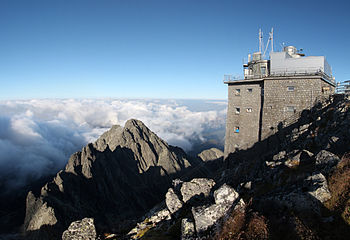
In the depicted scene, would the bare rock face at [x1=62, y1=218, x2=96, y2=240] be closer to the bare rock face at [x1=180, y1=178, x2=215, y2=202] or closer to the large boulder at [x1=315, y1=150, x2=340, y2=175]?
the bare rock face at [x1=180, y1=178, x2=215, y2=202]

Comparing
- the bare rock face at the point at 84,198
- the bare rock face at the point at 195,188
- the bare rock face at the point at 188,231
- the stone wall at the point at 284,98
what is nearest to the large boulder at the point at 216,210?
the bare rock face at the point at 188,231

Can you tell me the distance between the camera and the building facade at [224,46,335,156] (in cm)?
3400

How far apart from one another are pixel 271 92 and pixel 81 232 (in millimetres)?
34586

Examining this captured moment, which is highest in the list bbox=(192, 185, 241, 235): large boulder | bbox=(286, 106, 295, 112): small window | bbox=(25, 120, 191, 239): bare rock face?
bbox=(286, 106, 295, 112): small window

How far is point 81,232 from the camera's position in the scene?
21203 mm

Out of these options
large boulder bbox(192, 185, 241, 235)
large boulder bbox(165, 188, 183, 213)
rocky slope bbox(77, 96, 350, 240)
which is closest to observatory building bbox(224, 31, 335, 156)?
rocky slope bbox(77, 96, 350, 240)

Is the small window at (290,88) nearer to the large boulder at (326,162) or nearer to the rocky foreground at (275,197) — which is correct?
the rocky foreground at (275,197)

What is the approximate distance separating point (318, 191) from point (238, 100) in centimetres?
3156

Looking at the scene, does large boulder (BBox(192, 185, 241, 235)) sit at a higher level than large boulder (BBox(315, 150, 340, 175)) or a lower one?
lower

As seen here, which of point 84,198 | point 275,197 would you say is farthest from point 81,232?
point 84,198

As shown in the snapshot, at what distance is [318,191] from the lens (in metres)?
10.9

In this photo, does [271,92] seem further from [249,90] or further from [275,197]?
[275,197]

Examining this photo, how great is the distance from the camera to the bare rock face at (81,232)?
20781mm

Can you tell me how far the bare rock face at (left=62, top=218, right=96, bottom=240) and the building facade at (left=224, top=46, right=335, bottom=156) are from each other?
1165 inches
